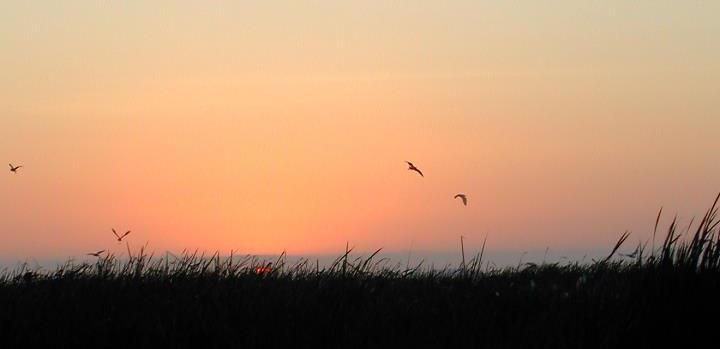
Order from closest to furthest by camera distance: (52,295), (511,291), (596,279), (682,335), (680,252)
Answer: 1. (682,335)
2. (680,252)
3. (52,295)
4. (511,291)
5. (596,279)

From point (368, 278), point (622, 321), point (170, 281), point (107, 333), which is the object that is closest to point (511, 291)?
point (368, 278)

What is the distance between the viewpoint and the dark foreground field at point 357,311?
758 centimetres

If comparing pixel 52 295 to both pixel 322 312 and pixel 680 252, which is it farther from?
pixel 680 252

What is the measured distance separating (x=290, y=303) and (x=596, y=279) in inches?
143

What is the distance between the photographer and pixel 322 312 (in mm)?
8164

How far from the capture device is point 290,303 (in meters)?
8.33

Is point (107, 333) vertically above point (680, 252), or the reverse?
point (680, 252)

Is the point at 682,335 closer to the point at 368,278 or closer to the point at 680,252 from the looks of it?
the point at 680,252

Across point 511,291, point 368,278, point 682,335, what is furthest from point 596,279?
point 682,335

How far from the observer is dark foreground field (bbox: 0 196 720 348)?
758cm

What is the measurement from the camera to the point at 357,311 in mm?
8398

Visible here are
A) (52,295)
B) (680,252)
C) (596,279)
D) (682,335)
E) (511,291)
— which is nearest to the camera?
(682,335)

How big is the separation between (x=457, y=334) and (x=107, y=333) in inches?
99.7

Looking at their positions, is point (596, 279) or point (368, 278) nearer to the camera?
point (368, 278)
